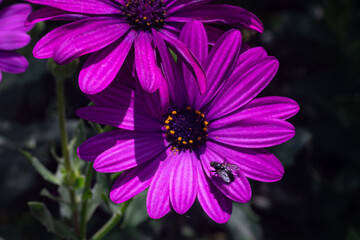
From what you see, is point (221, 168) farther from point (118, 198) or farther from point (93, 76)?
point (93, 76)

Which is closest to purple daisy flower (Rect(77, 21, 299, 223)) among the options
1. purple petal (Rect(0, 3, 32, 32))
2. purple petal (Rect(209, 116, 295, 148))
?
purple petal (Rect(209, 116, 295, 148))

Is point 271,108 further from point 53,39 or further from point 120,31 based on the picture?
point 53,39

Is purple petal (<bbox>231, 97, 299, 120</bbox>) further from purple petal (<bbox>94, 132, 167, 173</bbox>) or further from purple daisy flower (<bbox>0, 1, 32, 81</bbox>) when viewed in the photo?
purple daisy flower (<bbox>0, 1, 32, 81</bbox>)

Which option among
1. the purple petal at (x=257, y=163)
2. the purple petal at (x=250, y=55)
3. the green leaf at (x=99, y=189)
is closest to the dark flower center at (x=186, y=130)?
the purple petal at (x=257, y=163)

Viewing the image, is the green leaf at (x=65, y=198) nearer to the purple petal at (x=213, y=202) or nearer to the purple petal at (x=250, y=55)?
the purple petal at (x=213, y=202)

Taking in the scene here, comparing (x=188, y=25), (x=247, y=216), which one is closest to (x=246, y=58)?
(x=188, y=25)

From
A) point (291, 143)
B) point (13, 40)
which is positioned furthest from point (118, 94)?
point (291, 143)
